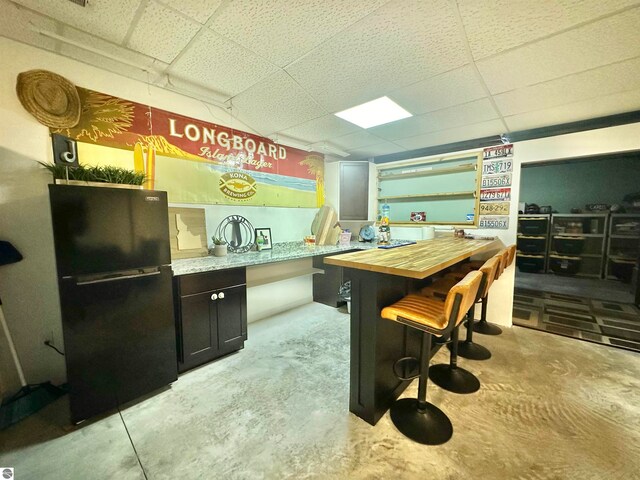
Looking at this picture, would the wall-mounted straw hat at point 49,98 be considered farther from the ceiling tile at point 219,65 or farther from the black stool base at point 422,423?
the black stool base at point 422,423

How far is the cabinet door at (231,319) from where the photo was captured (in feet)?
7.26

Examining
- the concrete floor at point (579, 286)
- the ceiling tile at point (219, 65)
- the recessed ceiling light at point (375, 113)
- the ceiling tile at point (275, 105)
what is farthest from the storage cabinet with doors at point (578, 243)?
the ceiling tile at point (219, 65)

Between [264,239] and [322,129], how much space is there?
4.99ft

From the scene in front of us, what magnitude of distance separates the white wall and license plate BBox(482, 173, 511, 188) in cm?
415

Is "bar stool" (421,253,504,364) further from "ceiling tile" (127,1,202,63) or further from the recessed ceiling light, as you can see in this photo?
"ceiling tile" (127,1,202,63)

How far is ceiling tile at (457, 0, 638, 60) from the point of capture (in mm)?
1233

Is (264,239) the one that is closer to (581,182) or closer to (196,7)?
(196,7)

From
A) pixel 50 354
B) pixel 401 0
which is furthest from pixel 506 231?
pixel 50 354

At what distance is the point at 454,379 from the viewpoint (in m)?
1.97

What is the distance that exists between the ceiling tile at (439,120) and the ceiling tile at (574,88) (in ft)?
0.48

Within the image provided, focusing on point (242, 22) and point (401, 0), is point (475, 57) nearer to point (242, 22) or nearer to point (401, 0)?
point (401, 0)

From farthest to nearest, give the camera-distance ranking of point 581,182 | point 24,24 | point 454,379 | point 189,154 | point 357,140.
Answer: point 581,182 → point 357,140 → point 189,154 → point 454,379 → point 24,24

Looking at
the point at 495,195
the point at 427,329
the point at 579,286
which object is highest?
the point at 495,195

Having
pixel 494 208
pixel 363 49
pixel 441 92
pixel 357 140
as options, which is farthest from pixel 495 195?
pixel 363 49
